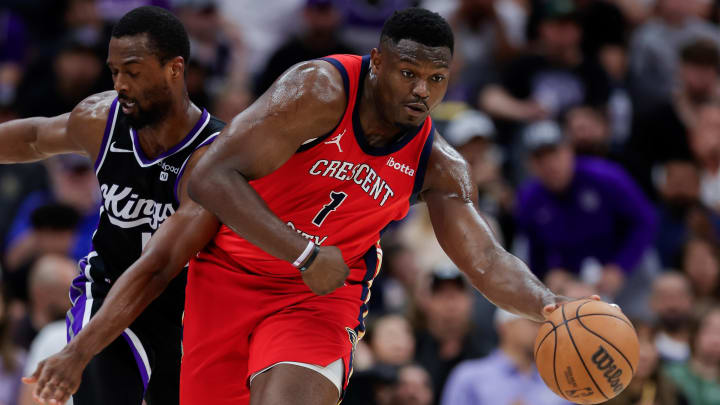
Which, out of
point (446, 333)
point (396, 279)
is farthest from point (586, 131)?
point (446, 333)

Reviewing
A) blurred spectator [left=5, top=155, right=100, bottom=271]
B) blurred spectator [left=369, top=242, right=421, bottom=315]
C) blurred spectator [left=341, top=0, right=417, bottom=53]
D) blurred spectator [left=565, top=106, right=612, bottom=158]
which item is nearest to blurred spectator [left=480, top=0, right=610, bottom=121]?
blurred spectator [left=565, top=106, right=612, bottom=158]

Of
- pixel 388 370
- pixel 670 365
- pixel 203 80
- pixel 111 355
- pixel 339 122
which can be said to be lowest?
pixel 670 365

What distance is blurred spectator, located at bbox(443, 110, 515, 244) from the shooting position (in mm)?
10250

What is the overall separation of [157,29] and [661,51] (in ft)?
28.0

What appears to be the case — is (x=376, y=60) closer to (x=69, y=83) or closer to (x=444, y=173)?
(x=444, y=173)

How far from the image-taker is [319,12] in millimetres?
11125

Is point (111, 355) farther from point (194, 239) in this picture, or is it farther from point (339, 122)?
point (339, 122)

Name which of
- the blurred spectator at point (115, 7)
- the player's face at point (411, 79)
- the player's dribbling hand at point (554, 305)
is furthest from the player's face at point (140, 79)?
the blurred spectator at point (115, 7)

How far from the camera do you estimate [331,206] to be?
206 inches

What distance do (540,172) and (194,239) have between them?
19.2 feet

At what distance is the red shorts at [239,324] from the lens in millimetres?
5160

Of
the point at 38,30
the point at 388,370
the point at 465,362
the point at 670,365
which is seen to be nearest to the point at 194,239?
the point at 388,370

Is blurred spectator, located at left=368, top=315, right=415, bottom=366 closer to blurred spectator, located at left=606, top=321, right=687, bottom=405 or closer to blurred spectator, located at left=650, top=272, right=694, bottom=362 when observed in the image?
blurred spectator, located at left=606, top=321, right=687, bottom=405

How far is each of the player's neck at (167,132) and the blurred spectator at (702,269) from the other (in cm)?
685
